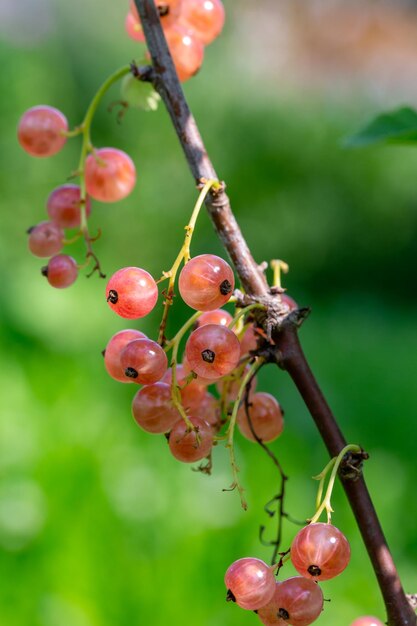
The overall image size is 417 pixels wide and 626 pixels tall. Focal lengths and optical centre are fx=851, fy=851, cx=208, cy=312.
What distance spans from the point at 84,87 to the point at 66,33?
36 centimetres

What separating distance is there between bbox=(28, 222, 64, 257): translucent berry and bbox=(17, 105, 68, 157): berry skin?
7 centimetres

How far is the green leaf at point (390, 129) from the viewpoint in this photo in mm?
640

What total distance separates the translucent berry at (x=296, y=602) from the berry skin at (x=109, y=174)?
1.19 feet

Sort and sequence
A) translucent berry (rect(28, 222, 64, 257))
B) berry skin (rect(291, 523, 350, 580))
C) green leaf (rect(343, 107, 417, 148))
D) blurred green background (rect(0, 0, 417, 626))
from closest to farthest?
berry skin (rect(291, 523, 350, 580))
green leaf (rect(343, 107, 417, 148))
translucent berry (rect(28, 222, 64, 257))
blurred green background (rect(0, 0, 417, 626))

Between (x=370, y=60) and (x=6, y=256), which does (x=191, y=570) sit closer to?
(x=6, y=256)

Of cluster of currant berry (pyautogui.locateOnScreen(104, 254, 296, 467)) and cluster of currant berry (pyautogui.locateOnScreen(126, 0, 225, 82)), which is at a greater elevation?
cluster of currant berry (pyautogui.locateOnScreen(126, 0, 225, 82))

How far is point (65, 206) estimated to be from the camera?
2.45 feet

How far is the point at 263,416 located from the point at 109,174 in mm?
248

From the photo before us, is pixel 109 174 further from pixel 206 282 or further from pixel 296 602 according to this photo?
pixel 296 602

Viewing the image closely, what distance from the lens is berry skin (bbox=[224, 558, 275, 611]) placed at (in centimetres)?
53

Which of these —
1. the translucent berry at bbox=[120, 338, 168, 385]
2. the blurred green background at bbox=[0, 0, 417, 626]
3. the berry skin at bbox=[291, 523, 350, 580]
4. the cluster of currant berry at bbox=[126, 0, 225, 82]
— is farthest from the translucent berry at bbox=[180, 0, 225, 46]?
the blurred green background at bbox=[0, 0, 417, 626]

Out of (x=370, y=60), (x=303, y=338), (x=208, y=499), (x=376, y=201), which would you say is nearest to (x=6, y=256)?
(x=303, y=338)

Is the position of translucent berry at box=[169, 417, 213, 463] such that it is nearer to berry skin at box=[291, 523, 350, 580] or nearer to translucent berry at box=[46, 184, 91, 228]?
berry skin at box=[291, 523, 350, 580]

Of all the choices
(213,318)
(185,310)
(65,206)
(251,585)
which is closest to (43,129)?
(65,206)
